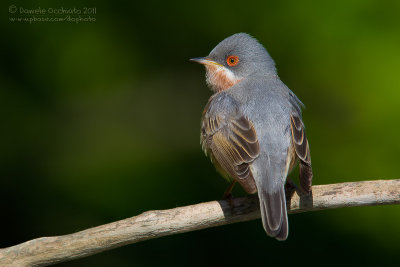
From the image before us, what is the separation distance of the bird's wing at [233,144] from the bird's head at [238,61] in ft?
1.88

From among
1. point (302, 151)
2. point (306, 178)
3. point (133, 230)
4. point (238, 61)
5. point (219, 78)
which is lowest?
point (133, 230)

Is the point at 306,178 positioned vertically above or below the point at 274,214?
above

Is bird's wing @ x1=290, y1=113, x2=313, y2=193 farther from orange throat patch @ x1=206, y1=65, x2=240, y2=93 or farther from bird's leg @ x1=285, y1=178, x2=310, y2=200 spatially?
orange throat patch @ x1=206, y1=65, x2=240, y2=93

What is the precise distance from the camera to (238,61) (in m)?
5.32

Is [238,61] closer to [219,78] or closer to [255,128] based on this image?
[219,78]

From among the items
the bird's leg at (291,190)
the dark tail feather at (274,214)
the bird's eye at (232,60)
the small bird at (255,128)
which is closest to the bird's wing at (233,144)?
the small bird at (255,128)

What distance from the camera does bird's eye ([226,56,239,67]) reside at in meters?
5.33

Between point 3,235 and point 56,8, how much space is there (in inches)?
101

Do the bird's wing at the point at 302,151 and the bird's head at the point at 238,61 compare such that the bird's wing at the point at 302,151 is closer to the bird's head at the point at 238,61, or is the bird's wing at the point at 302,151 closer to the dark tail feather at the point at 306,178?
the dark tail feather at the point at 306,178

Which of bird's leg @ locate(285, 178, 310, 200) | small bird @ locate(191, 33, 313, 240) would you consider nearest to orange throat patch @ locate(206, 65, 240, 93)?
small bird @ locate(191, 33, 313, 240)

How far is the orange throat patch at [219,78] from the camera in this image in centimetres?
532

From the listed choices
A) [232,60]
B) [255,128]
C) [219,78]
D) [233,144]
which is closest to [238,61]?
[232,60]

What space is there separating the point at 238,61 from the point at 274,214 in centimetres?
189

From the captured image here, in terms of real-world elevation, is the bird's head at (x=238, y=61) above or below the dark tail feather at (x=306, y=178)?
above
